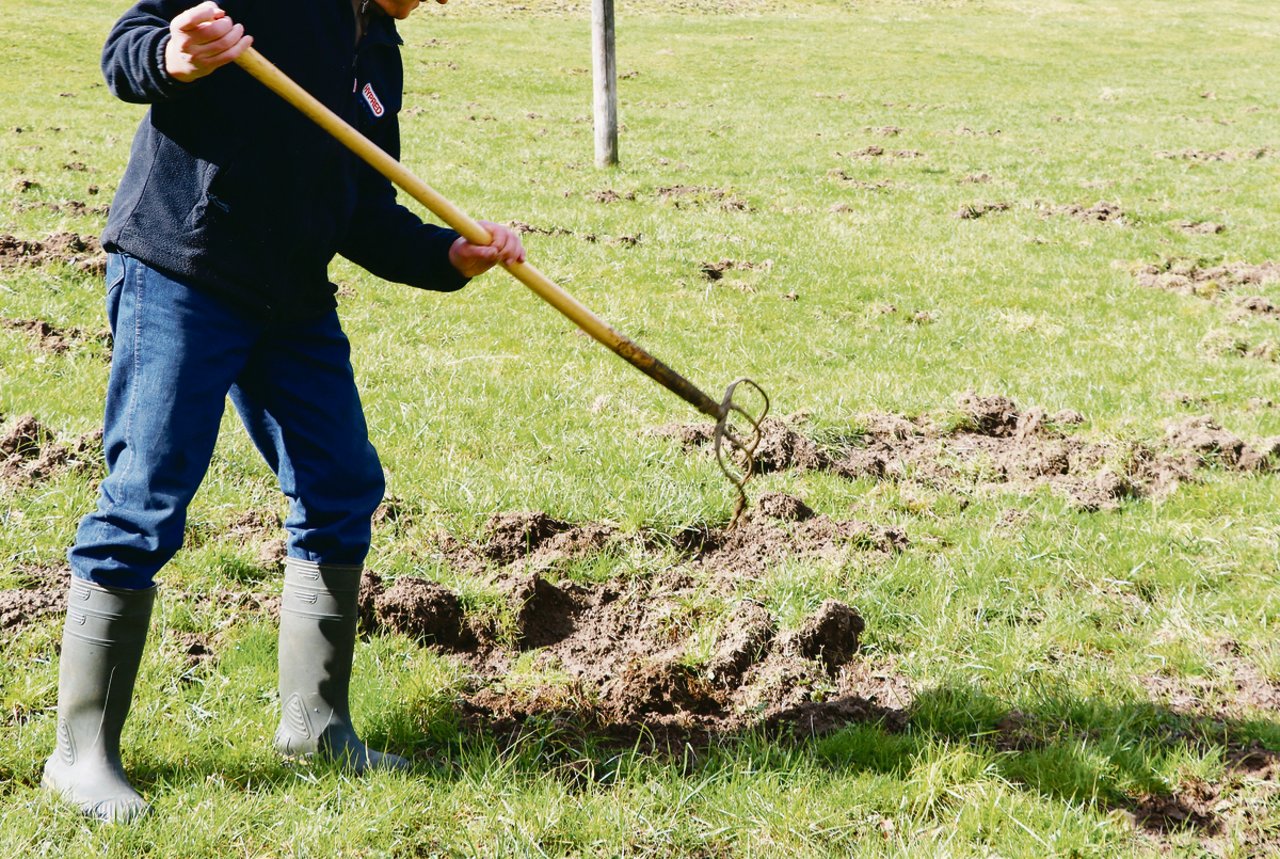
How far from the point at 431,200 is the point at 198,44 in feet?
2.52

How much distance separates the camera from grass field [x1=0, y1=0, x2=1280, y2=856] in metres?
3.27

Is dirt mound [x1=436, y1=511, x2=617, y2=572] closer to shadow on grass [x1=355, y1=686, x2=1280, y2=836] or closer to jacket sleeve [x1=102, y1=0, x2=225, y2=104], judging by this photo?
shadow on grass [x1=355, y1=686, x2=1280, y2=836]

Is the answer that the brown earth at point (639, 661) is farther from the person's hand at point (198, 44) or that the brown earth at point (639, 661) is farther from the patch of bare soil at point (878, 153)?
the patch of bare soil at point (878, 153)

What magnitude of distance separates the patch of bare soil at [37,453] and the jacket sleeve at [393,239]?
2401mm

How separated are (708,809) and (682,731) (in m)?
0.47

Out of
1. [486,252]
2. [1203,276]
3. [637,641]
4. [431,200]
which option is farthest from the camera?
[1203,276]

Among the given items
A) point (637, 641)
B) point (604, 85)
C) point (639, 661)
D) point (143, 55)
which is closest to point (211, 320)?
point (143, 55)

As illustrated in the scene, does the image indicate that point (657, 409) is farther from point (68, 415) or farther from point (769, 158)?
point (769, 158)

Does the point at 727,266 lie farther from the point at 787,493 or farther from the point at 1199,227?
the point at 1199,227

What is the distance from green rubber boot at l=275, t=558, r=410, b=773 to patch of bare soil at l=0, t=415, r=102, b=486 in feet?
7.60

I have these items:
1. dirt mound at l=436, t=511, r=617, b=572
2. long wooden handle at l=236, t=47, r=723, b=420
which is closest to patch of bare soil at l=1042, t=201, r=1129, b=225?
dirt mound at l=436, t=511, r=617, b=572

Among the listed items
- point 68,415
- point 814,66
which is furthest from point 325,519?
point 814,66

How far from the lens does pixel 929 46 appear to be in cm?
3409

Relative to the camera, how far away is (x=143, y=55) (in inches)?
107
